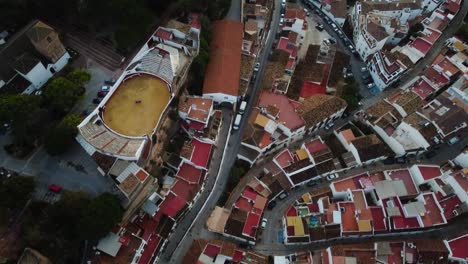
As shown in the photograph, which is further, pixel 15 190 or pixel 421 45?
pixel 421 45

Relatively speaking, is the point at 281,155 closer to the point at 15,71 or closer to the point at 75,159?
the point at 75,159

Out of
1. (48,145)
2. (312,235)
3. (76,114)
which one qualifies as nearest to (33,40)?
(76,114)

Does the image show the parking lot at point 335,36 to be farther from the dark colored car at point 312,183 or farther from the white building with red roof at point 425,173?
the dark colored car at point 312,183

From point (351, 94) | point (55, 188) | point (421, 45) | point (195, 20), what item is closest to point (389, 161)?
point (351, 94)

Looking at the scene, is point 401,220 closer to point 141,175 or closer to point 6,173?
point 141,175

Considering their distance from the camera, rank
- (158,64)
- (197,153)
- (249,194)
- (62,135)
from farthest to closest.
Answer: (158,64), (249,194), (197,153), (62,135)
